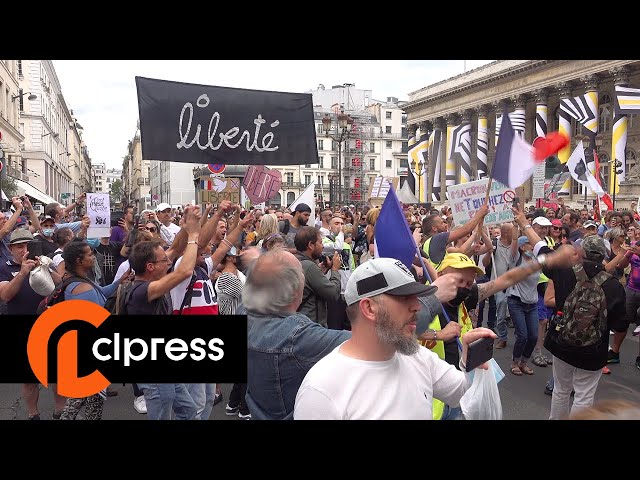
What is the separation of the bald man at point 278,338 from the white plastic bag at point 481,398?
0.62 metres

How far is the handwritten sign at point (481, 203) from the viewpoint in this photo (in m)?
6.66

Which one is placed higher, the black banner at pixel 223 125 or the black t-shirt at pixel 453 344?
the black banner at pixel 223 125

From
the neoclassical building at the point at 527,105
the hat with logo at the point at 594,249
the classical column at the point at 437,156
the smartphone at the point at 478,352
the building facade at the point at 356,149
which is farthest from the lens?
the building facade at the point at 356,149

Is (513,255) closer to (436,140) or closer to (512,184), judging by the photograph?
→ (512,184)

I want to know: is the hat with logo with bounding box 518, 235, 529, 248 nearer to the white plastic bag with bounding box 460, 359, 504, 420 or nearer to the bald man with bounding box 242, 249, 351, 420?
the white plastic bag with bounding box 460, 359, 504, 420

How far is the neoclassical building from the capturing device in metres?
38.3

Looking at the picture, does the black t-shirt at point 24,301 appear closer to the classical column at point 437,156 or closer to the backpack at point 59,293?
the backpack at point 59,293

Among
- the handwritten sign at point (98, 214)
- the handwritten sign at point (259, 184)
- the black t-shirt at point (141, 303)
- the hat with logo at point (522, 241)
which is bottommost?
the black t-shirt at point (141, 303)

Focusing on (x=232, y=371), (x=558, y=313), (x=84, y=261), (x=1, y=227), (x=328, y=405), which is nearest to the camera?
(x=328, y=405)

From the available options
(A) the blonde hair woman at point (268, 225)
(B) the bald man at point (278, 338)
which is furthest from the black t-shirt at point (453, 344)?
(A) the blonde hair woman at point (268, 225)

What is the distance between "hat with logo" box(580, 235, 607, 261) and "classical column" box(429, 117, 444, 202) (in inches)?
1899

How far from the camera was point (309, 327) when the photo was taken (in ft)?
8.98

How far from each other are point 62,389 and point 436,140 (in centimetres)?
5348
